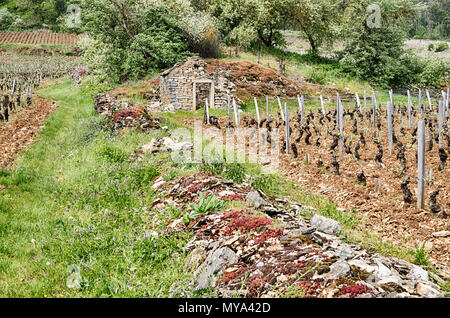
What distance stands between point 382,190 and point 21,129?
14269 millimetres

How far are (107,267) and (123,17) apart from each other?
26.3 m

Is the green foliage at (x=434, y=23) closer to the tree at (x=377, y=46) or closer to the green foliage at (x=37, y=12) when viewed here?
the tree at (x=377, y=46)

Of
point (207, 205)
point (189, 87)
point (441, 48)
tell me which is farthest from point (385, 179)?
point (441, 48)

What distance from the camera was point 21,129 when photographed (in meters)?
15.0

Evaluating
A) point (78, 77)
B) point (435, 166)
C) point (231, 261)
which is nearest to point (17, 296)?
point (231, 261)

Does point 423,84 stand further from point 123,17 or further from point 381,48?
point 123,17

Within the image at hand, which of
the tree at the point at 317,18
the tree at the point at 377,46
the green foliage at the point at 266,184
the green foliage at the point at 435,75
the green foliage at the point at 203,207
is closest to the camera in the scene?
the green foliage at the point at 203,207

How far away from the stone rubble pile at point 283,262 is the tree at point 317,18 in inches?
1415

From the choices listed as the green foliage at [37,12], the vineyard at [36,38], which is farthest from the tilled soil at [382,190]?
the green foliage at [37,12]

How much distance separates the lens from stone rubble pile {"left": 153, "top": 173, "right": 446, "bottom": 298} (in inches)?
139

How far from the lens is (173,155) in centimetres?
920

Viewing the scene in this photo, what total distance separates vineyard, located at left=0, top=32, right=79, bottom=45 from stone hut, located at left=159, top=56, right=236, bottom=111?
184ft

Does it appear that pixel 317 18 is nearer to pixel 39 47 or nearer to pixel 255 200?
pixel 255 200

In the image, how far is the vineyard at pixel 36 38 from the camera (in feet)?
225
